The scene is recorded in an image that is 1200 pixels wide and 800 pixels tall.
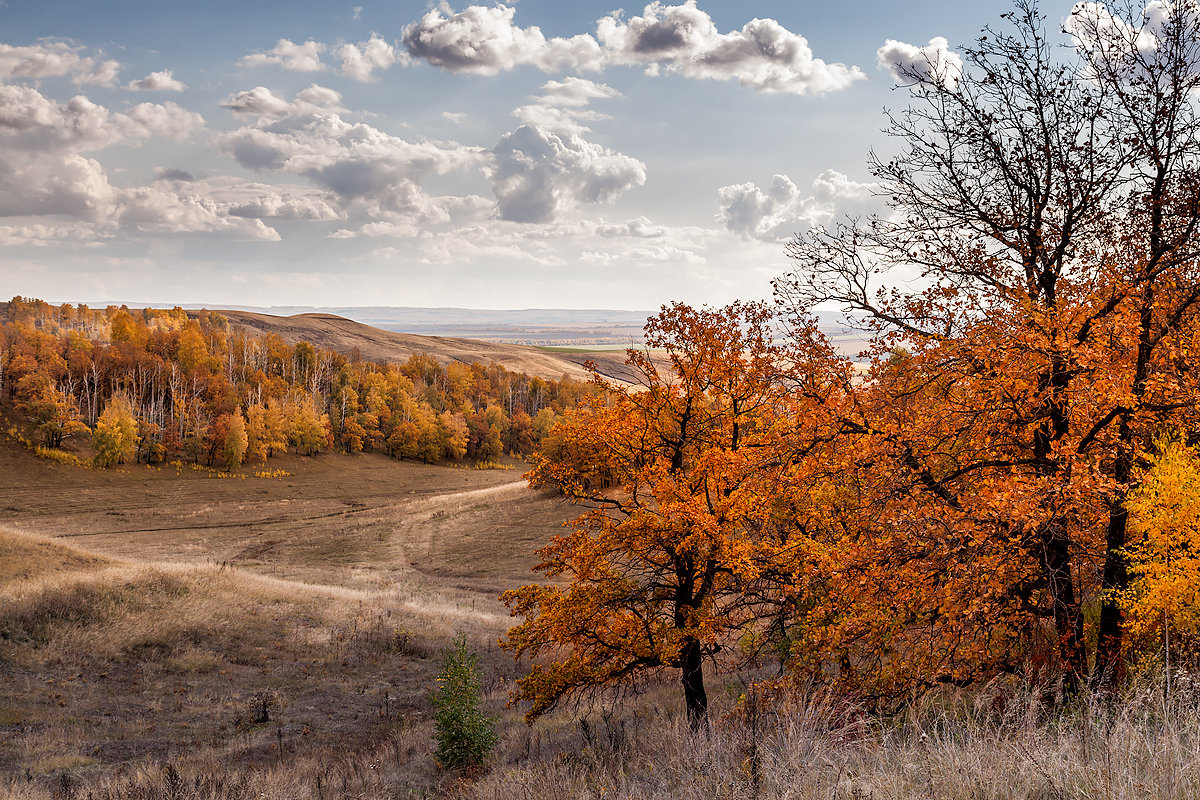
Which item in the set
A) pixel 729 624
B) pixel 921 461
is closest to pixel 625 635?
pixel 729 624

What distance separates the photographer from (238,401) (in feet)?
401

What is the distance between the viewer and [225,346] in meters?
159

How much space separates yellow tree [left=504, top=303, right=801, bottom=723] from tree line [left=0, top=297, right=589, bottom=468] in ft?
222

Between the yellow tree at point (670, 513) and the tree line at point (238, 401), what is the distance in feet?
222

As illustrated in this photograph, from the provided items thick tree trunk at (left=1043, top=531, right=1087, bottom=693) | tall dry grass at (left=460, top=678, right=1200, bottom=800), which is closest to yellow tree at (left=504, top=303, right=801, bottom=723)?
thick tree trunk at (left=1043, top=531, right=1087, bottom=693)

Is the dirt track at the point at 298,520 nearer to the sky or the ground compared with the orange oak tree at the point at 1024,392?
nearer to the ground

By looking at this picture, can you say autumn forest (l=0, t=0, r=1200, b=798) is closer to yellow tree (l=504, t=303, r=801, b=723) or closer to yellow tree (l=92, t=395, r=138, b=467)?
yellow tree (l=504, t=303, r=801, b=723)

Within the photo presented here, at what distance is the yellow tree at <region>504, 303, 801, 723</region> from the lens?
13.9 meters

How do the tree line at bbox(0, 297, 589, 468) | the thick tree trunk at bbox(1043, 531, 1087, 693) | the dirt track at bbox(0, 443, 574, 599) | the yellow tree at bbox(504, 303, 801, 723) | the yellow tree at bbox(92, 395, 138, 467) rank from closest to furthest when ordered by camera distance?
the thick tree trunk at bbox(1043, 531, 1087, 693)
the yellow tree at bbox(504, 303, 801, 723)
the dirt track at bbox(0, 443, 574, 599)
the yellow tree at bbox(92, 395, 138, 467)
the tree line at bbox(0, 297, 589, 468)

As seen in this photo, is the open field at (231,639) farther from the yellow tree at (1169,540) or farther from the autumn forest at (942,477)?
the yellow tree at (1169,540)

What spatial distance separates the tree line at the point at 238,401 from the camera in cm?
10181

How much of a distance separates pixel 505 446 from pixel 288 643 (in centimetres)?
11603

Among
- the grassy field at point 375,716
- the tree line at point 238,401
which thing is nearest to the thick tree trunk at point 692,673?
the grassy field at point 375,716

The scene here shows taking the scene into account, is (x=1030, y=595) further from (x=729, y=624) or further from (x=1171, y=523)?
(x=729, y=624)
